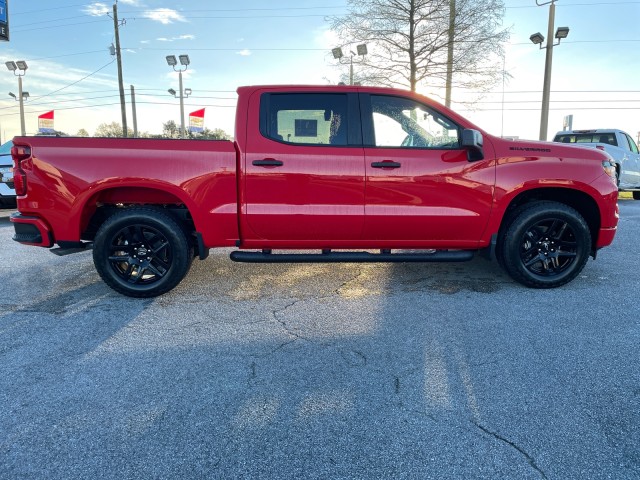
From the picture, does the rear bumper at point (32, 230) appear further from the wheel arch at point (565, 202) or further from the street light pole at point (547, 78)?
the street light pole at point (547, 78)

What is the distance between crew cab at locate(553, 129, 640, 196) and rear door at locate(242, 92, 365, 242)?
11.1 meters

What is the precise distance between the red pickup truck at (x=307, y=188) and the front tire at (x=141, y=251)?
0.01 meters

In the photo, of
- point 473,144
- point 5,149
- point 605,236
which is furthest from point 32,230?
point 5,149

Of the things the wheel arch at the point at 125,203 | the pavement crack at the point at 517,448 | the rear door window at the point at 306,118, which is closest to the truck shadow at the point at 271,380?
the pavement crack at the point at 517,448

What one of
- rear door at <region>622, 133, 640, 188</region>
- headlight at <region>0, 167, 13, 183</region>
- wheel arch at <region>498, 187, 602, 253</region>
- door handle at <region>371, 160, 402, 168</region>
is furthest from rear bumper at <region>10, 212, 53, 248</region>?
rear door at <region>622, 133, 640, 188</region>

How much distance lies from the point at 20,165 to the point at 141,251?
49.2 inches

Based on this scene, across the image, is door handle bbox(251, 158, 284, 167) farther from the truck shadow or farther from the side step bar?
the truck shadow

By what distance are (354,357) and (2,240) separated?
21.9 ft

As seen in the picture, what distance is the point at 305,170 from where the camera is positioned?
154 inches

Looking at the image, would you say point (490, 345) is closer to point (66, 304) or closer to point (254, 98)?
point (254, 98)

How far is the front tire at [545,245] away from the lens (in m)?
4.21

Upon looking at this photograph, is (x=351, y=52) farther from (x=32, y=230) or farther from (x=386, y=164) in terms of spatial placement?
(x=32, y=230)

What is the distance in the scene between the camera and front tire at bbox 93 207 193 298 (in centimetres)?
396

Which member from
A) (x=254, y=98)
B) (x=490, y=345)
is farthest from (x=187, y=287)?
(x=490, y=345)
